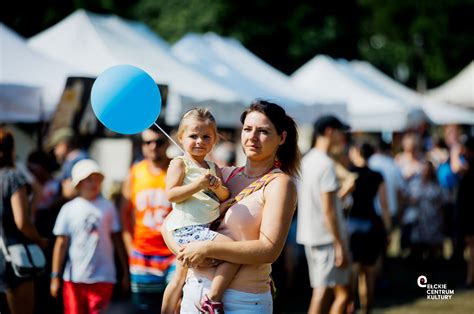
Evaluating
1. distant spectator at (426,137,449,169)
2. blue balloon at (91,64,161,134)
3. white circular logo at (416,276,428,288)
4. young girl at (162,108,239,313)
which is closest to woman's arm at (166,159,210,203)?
young girl at (162,108,239,313)

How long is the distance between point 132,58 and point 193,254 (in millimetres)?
7142

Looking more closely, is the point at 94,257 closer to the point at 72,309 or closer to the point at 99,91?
the point at 72,309

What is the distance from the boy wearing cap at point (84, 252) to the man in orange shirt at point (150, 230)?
0.74ft

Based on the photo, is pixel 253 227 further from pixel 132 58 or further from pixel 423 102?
pixel 423 102

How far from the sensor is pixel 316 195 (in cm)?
705

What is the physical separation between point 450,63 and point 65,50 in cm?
3704

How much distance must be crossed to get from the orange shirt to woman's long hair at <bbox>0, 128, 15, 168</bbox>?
3.23 ft

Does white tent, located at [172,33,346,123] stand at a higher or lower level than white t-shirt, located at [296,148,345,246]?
higher

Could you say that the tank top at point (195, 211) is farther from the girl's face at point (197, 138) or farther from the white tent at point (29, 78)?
the white tent at point (29, 78)

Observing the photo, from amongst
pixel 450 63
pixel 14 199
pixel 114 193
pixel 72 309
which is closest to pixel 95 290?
pixel 72 309

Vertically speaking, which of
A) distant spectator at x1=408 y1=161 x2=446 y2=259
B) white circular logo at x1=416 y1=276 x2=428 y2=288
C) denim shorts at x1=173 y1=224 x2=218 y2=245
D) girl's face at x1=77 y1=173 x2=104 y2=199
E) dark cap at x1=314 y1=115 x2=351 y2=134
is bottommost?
white circular logo at x1=416 y1=276 x2=428 y2=288

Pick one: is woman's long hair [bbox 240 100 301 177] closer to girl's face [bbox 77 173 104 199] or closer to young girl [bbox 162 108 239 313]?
young girl [bbox 162 108 239 313]

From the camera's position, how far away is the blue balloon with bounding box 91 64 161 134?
165 inches

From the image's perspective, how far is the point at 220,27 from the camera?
36.3 m
